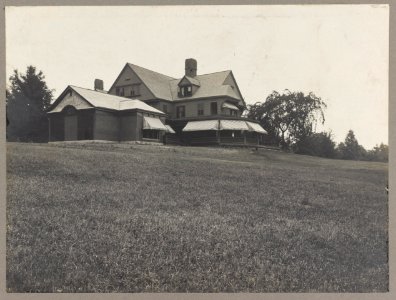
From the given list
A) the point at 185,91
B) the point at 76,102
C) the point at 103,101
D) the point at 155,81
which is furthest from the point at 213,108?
the point at 76,102

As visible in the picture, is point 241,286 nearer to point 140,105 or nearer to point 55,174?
point 55,174

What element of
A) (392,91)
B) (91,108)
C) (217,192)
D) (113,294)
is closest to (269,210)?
(217,192)

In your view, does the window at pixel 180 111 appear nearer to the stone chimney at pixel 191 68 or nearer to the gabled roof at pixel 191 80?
the gabled roof at pixel 191 80

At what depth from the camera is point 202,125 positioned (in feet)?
130

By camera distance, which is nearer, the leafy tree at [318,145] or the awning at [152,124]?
the leafy tree at [318,145]

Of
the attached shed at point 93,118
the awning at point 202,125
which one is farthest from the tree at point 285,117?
the attached shed at point 93,118

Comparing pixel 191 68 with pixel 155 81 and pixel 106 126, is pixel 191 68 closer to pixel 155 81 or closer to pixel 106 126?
pixel 155 81

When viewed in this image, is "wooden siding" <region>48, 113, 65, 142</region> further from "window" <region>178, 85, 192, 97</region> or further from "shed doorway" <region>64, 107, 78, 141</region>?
"window" <region>178, 85, 192, 97</region>

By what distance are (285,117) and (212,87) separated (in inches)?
374

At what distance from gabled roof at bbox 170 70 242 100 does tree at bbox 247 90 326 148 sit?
4071 mm

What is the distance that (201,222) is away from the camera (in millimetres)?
9961

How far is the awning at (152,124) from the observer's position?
118ft

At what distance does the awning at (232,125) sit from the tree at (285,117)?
6049 millimetres

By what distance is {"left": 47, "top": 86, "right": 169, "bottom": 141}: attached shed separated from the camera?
106 ft
